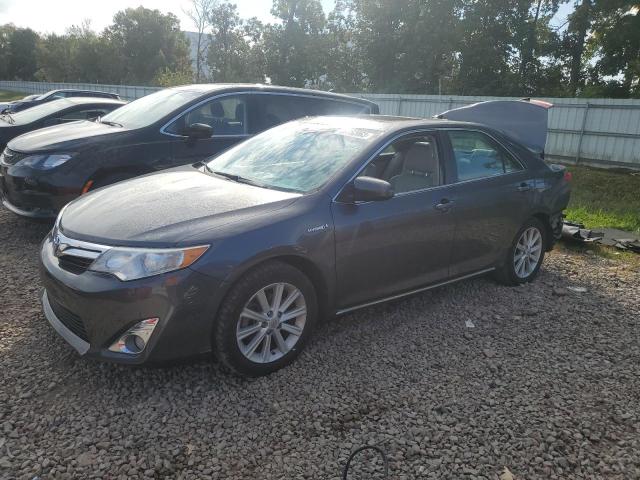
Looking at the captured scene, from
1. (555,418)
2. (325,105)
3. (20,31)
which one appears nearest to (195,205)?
(555,418)

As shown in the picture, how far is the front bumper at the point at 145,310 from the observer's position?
281 cm

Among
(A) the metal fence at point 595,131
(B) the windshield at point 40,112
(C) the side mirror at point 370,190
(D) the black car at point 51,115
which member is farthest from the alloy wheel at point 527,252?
(A) the metal fence at point 595,131

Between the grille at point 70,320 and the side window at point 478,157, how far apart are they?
3.03 metres

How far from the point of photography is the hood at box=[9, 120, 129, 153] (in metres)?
5.50

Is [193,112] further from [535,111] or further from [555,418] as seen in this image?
[555,418]

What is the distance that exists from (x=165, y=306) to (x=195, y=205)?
0.74m

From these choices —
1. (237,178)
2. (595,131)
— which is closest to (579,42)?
(595,131)

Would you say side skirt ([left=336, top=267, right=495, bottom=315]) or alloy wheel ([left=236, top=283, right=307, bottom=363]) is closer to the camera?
alloy wheel ([left=236, top=283, right=307, bottom=363])

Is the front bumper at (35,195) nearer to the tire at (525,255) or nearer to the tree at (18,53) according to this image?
the tire at (525,255)

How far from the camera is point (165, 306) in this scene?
2.83m

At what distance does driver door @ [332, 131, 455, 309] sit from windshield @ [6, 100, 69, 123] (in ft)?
21.0

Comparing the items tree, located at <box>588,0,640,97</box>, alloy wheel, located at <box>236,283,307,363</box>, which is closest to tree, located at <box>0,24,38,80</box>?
tree, located at <box>588,0,640,97</box>

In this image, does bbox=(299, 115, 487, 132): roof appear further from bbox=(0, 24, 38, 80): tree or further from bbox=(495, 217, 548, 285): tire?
bbox=(0, 24, 38, 80): tree

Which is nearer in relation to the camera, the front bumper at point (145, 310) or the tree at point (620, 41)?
the front bumper at point (145, 310)
